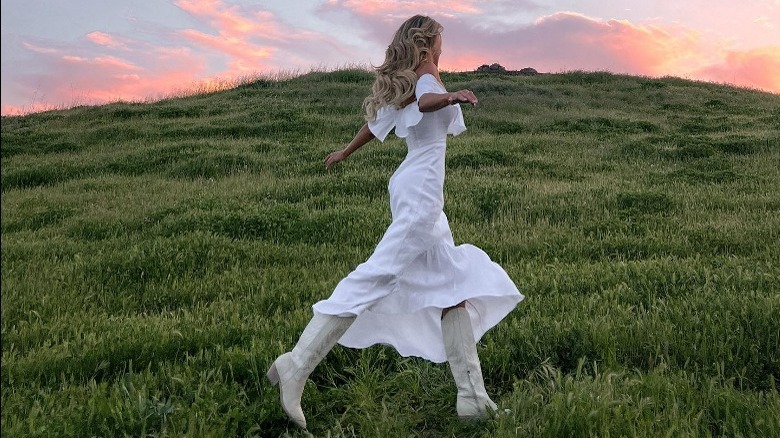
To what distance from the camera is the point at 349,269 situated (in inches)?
267

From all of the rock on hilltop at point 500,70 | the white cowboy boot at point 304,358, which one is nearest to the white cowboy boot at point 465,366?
the white cowboy boot at point 304,358

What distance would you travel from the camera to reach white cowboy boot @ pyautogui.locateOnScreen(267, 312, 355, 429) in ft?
11.8

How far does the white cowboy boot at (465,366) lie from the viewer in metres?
3.74

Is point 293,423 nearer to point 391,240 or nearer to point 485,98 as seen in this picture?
point 391,240

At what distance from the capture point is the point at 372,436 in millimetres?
3656

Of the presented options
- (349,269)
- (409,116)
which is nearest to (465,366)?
(409,116)

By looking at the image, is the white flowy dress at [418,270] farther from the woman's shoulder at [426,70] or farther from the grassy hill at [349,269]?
the grassy hill at [349,269]

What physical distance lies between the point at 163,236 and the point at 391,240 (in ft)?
17.9

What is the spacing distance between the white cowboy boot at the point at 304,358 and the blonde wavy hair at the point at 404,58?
145 centimetres

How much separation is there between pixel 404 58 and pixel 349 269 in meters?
3.45

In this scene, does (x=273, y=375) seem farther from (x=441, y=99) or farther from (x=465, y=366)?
(x=441, y=99)

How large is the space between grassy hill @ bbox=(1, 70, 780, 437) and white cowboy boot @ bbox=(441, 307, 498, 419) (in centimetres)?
12

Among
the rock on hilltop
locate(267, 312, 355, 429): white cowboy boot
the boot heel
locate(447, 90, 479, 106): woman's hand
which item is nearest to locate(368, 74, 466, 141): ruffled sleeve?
locate(447, 90, 479, 106): woman's hand

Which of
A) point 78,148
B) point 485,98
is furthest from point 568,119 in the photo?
point 78,148
